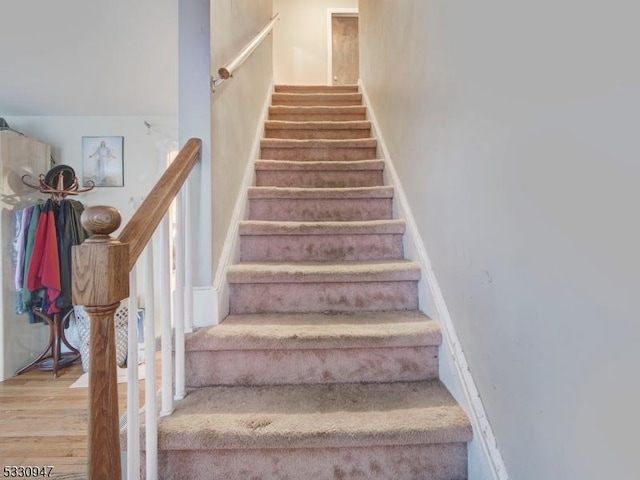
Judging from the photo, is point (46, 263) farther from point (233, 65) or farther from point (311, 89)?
point (311, 89)

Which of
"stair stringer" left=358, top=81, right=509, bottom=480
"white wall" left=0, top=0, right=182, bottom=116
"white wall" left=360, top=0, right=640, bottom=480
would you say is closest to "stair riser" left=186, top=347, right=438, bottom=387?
"stair stringer" left=358, top=81, right=509, bottom=480

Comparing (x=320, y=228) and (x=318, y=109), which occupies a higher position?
(x=318, y=109)

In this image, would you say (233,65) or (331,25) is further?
(331,25)

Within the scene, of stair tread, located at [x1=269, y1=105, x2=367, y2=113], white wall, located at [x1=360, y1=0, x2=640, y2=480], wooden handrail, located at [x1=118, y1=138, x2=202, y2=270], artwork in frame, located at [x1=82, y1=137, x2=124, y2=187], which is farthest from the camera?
artwork in frame, located at [x1=82, y1=137, x2=124, y2=187]

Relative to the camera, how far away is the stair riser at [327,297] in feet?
4.83

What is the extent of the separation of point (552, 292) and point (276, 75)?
15.9ft

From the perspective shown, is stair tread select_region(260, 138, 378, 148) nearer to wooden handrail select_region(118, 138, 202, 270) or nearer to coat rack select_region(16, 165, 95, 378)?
wooden handrail select_region(118, 138, 202, 270)

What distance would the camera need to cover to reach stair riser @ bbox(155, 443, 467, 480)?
0.97 m

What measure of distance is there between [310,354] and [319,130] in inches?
76.3

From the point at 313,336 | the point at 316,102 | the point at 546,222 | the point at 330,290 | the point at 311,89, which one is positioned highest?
the point at 311,89

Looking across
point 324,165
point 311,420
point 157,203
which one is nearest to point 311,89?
point 324,165

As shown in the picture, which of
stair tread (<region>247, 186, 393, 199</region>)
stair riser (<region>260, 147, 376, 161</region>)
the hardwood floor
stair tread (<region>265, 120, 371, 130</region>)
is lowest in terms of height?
the hardwood floor

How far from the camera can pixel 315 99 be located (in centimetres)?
329

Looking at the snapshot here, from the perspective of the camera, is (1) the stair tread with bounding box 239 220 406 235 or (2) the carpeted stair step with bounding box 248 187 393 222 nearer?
(1) the stair tread with bounding box 239 220 406 235
